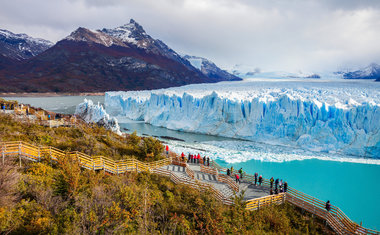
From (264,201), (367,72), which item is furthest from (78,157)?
(367,72)

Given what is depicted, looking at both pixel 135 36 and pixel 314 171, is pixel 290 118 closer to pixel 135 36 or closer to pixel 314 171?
pixel 314 171

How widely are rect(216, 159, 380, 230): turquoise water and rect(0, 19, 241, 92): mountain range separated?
240ft

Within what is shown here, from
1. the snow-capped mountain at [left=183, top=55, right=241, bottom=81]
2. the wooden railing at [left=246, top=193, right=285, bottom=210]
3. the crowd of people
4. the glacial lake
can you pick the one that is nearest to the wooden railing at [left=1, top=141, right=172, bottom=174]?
the crowd of people

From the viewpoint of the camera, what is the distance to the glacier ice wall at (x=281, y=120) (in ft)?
58.6

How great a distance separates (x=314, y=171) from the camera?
48.3 feet

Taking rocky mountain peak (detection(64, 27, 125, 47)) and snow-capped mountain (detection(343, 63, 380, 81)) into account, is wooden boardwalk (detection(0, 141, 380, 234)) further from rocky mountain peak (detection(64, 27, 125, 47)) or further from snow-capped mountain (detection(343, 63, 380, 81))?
rocky mountain peak (detection(64, 27, 125, 47))

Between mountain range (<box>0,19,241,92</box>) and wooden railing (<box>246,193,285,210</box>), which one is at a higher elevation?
mountain range (<box>0,19,241,92</box>)

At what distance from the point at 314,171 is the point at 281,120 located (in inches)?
292

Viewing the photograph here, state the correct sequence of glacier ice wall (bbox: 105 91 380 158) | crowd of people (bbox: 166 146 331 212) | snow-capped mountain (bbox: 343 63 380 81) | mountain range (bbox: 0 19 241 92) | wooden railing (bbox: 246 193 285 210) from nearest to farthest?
wooden railing (bbox: 246 193 285 210), crowd of people (bbox: 166 146 331 212), glacier ice wall (bbox: 105 91 380 158), mountain range (bbox: 0 19 241 92), snow-capped mountain (bbox: 343 63 380 81)

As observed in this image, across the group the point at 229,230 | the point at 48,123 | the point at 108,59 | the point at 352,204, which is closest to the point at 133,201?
the point at 229,230

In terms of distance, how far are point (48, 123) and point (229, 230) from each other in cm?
1163

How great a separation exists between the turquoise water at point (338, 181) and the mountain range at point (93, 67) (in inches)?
2884

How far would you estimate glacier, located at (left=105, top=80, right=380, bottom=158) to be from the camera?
1795 centimetres

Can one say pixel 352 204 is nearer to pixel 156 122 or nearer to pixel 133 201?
pixel 133 201
